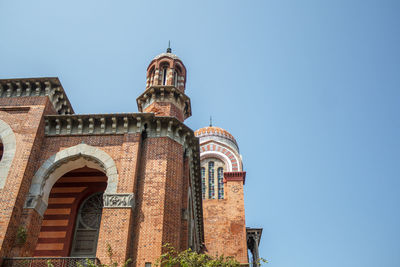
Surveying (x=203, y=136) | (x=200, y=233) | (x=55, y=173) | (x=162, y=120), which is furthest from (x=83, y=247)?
(x=203, y=136)

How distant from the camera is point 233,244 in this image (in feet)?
101

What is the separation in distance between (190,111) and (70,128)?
633 centimetres

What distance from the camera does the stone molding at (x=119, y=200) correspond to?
14.4m

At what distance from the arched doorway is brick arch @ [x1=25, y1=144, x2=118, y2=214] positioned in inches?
88.8

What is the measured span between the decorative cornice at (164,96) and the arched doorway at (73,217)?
4272 mm

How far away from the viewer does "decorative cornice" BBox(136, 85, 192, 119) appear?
1944cm

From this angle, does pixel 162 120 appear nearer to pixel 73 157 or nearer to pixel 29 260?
pixel 73 157

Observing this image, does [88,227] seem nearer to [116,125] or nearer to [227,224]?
[116,125]

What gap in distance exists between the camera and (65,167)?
53.2 ft

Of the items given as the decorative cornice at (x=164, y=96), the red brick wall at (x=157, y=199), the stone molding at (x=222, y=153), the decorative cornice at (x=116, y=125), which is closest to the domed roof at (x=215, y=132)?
the stone molding at (x=222, y=153)

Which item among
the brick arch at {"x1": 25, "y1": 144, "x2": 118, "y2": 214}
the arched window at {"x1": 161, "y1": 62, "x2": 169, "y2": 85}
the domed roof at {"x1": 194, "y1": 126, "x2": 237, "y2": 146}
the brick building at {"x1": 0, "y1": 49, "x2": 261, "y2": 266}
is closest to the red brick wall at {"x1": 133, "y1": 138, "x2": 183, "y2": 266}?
the brick building at {"x1": 0, "y1": 49, "x2": 261, "y2": 266}

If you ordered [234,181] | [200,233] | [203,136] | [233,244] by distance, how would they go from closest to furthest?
[200,233]
[233,244]
[234,181]
[203,136]

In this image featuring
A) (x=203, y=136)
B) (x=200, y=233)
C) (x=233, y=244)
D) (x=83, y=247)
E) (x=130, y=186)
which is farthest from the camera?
(x=203, y=136)

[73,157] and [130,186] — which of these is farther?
[73,157]
